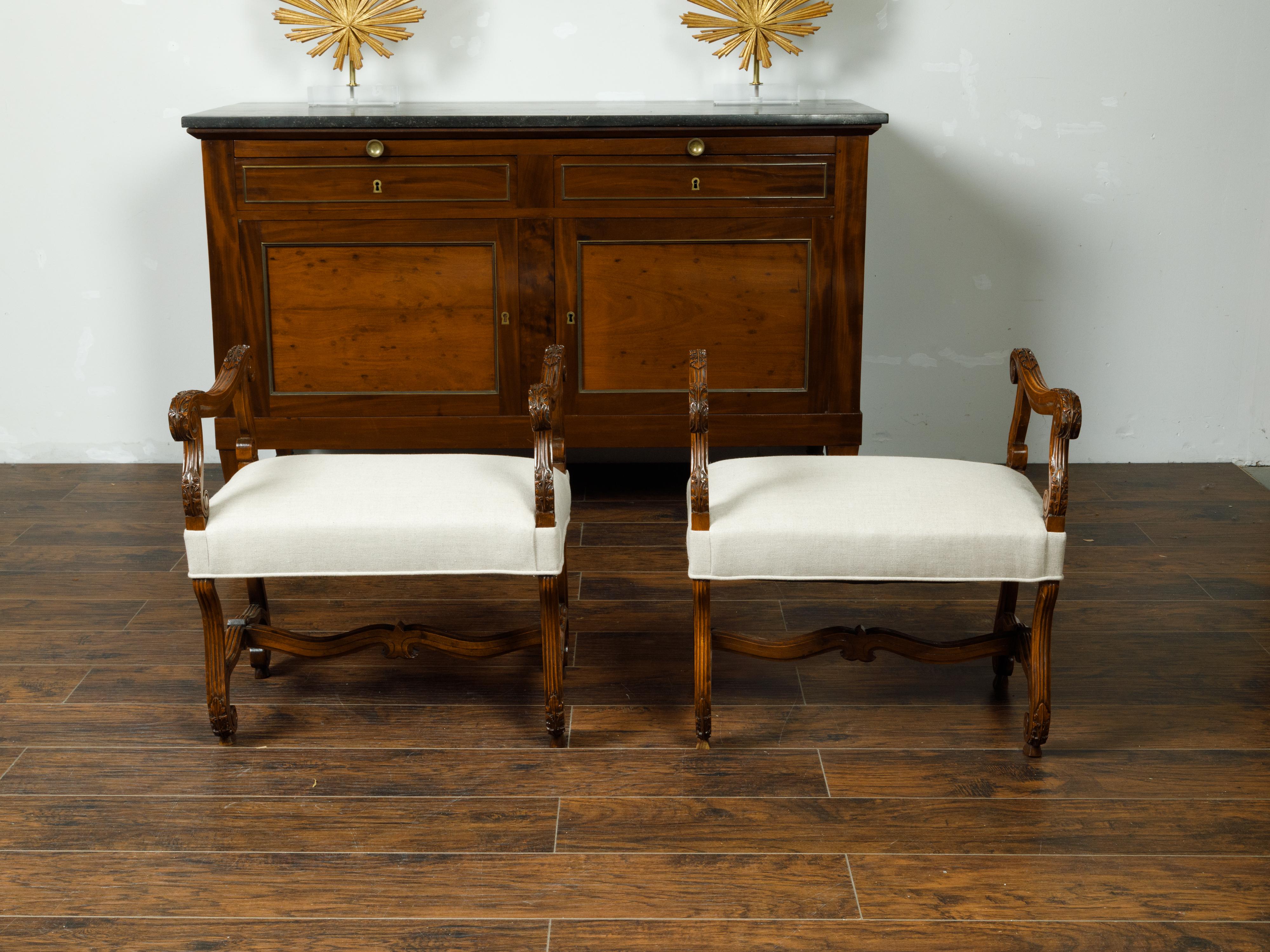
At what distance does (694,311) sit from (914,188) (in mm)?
904

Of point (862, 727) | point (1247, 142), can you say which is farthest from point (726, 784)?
point (1247, 142)

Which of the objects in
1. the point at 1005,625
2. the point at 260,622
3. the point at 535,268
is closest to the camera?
the point at 1005,625

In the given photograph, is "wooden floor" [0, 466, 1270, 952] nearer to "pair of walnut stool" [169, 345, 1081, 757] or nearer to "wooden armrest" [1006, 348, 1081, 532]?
"pair of walnut stool" [169, 345, 1081, 757]

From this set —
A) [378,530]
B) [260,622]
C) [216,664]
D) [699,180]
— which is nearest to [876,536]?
[378,530]

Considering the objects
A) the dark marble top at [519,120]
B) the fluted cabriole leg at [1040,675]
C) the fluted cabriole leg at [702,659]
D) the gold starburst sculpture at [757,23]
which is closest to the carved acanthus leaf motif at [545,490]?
the fluted cabriole leg at [702,659]

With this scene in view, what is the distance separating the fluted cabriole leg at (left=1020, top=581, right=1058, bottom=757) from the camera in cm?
203

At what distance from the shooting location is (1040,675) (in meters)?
2.05

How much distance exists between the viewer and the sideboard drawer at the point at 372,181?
3.07 meters

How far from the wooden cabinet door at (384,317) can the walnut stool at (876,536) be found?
121cm

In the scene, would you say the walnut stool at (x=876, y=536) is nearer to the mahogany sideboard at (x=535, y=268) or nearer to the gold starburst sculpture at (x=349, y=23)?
the mahogany sideboard at (x=535, y=268)

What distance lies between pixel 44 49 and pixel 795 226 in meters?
2.20

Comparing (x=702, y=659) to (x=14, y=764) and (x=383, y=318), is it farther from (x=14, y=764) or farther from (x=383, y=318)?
(x=383, y=318)

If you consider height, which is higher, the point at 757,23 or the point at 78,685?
the point at 757,23

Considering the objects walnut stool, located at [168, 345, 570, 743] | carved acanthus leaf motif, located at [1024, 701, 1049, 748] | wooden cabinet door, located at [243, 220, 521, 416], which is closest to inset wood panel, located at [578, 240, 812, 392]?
wooden cabinet door, located at [243, 220, 521, 416]
